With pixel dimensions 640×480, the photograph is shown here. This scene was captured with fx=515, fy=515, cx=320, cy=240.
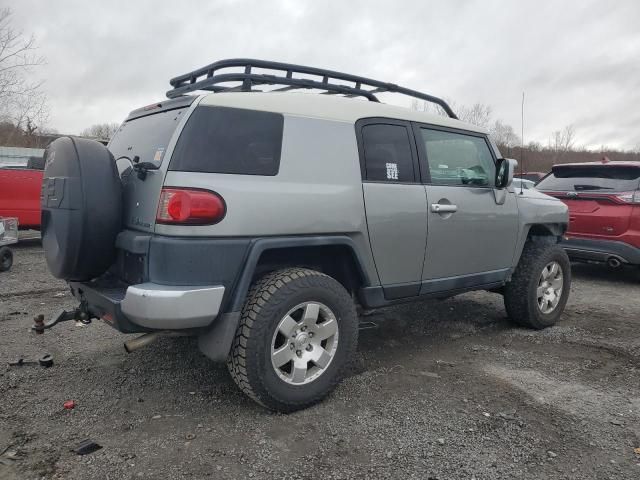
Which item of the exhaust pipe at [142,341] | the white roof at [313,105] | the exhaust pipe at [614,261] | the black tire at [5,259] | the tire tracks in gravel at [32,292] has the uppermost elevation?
the white roof at [313,105]

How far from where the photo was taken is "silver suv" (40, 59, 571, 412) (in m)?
2.72

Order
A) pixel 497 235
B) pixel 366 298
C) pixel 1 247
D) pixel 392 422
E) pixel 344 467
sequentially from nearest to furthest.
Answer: pixel 344 467 < pixel 392 422 < pixel 366 298 < pixel 497 235 < pixel 1 247

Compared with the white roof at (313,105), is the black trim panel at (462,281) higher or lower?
lower

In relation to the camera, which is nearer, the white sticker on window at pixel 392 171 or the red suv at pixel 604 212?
the white sticker on window at pixel 392 171

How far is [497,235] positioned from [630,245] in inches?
133

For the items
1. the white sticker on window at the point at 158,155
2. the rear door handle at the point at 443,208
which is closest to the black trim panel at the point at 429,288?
the rear door handle at the point at 443,208

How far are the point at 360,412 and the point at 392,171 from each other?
161 centimetres

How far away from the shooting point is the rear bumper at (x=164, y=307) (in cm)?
261

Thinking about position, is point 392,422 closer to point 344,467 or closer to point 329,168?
point 344,467

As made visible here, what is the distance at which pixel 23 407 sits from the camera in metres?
3.10

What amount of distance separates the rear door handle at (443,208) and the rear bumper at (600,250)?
12.1 ft

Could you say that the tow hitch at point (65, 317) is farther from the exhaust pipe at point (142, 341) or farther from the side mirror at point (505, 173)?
the side mirror at point (505, 173)

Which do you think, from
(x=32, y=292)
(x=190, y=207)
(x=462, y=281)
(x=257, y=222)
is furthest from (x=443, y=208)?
(x=32, y=292)

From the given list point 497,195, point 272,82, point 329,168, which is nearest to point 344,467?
point 329,168
